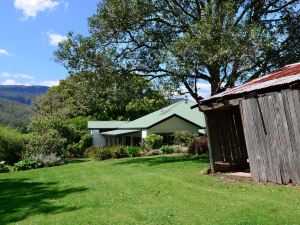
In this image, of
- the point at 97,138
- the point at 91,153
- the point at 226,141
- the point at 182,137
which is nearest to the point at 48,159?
the point at 91,153

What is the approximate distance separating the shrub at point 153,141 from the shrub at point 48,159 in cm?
977

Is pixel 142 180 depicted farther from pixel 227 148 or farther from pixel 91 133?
pixel 91 133

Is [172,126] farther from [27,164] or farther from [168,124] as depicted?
[27,164]

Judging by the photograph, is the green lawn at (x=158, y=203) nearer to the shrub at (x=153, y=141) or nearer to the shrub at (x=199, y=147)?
the shrub at (x=199, y=147)

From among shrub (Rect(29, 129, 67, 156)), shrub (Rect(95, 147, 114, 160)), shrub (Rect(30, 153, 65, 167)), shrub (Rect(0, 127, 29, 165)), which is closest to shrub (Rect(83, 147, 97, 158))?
shrub (Rect(95, 147, 114, 160))

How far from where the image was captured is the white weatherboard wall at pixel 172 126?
1638 inches

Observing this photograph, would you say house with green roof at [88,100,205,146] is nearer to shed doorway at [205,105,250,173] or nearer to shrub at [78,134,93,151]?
shrub at [78,134,93,151]

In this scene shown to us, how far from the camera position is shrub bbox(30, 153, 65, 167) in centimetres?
2864

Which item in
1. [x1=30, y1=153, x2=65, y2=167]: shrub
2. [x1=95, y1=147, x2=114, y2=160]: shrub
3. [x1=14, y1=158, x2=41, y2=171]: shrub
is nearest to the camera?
[x1=14, y1=158, x2=41, y2=171]: shrub

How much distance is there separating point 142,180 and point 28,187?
16.5 feet

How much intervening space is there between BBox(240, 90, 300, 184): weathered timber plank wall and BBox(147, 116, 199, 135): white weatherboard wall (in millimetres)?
28266

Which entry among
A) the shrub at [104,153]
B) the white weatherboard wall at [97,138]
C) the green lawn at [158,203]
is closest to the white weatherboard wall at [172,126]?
the shrub at [104,153]

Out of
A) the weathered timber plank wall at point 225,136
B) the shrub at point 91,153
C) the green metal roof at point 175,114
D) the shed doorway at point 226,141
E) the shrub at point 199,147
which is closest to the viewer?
the shed doorway at point 226,141

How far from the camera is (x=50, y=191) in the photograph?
14969 mm
